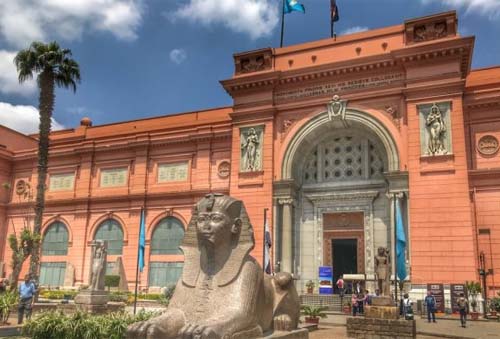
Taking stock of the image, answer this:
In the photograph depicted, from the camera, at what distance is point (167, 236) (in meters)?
29.9

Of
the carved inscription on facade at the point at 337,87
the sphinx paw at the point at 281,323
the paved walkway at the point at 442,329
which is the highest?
the carved inscription on facade at the point at 337,87

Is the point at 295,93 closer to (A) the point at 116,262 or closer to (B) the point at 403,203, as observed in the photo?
(B) the point at 403,203

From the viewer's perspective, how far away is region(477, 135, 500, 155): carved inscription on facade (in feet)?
75.4

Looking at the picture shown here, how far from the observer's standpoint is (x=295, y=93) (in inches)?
1042

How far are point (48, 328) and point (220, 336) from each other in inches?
243

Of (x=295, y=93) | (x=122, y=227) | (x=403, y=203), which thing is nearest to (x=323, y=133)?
(x=295, y=93)

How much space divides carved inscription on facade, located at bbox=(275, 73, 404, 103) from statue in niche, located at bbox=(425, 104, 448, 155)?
2.67m

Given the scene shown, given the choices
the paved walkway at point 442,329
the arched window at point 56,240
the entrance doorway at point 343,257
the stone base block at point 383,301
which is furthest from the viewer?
the arched window at point 56,240

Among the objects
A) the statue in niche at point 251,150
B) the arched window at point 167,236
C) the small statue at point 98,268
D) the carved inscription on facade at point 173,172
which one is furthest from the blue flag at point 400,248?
the carved inscription on facade at point 173,172

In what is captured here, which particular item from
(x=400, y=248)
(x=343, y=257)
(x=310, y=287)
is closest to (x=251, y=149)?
(x=343, y=257)

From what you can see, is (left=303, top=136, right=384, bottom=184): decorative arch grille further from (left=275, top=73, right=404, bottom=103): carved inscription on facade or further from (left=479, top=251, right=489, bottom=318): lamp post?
(left=479, top=251, right=489, bottom=318): lamp post

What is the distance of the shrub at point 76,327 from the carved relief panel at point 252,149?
16.3m

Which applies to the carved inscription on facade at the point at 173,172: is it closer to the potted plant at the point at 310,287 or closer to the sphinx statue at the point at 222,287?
the potted plant at the point at 310,287

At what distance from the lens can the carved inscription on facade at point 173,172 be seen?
100 feet
